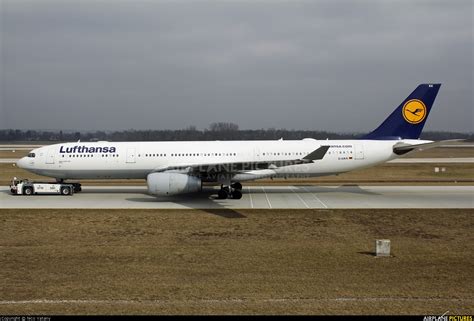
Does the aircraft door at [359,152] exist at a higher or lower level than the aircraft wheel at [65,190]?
higher

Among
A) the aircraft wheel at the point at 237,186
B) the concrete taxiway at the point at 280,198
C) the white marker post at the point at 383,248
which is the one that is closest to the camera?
the white marker post at the point at 383,248

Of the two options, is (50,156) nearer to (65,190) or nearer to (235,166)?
(65,190)

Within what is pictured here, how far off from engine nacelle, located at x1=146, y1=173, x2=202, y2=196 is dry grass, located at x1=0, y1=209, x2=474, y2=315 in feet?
9.21

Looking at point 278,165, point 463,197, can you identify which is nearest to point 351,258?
point 278,165

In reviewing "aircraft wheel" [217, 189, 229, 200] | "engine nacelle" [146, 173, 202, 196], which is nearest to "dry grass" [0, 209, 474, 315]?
"engine nacelle" [146, 173, 202, 196]

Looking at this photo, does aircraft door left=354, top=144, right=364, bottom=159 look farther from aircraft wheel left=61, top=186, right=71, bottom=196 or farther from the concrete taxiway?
aircraft wheel left=61, top=186, right=71, bottom=196

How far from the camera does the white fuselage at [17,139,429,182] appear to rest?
28984 millimetres

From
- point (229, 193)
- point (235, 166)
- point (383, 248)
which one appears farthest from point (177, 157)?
point (383, 248)

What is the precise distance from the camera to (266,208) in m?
23.9

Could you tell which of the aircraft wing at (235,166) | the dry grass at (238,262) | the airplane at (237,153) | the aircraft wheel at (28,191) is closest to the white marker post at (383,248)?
the dry grass at (238,262)

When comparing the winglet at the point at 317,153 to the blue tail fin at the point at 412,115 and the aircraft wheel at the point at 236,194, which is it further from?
the blue tail fin at the point at 412,115

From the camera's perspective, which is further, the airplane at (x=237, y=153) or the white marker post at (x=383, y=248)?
the airplane at (x=237, y=153)

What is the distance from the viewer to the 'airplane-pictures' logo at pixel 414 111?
30031 millimetres

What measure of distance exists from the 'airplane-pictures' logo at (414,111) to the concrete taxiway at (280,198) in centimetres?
473
